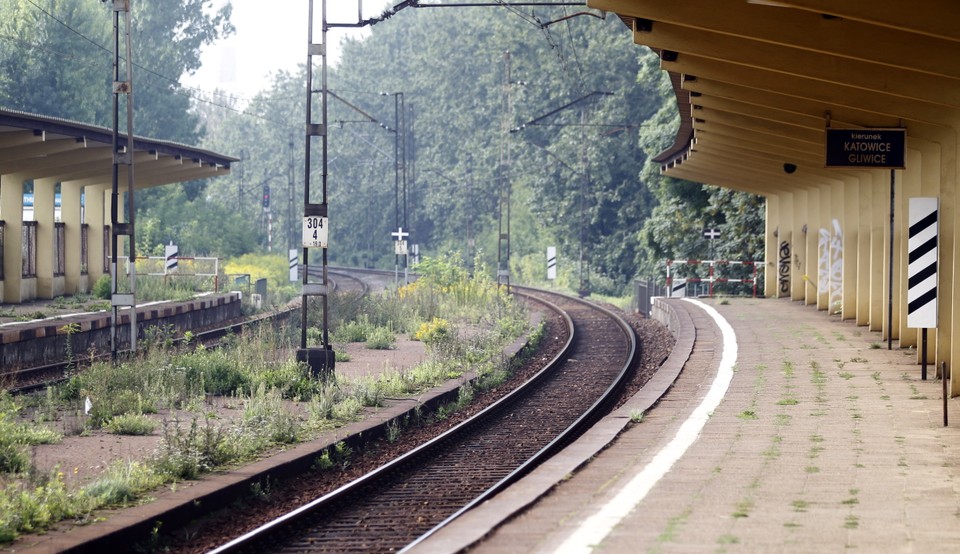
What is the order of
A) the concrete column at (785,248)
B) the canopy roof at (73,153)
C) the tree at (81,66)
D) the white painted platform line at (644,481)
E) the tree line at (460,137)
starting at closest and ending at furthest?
the white painted platform line at (644,481) < the canopy roof at (73,153) < the concrete column at (785,248) < the tree line at (460,137) < the tree at (81,66)

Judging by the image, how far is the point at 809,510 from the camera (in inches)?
316

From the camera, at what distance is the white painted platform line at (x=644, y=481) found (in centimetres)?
720

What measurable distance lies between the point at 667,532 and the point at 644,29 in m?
7.11

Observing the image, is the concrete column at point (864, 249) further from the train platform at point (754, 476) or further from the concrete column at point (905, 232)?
the train platform at point (754, 476)

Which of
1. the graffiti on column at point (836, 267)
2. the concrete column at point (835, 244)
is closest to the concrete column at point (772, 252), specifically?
the concrete column at point (835, 244)

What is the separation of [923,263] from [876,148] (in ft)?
9.44

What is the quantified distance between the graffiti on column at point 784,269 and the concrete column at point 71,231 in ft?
58.5

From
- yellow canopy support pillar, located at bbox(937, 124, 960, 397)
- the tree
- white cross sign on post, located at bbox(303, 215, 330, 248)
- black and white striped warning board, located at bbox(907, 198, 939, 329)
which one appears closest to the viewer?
black and white striped warning board, located at bbox(907, 198, 939, 329)

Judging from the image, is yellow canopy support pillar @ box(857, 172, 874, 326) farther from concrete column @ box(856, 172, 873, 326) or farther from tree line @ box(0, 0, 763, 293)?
tree line @ box(0, 0, 763, 293)

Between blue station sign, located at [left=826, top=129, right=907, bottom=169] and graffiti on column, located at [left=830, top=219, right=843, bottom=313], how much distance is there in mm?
8963

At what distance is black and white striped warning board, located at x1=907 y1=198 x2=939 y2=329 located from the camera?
13039mm

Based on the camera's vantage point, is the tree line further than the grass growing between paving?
Yes

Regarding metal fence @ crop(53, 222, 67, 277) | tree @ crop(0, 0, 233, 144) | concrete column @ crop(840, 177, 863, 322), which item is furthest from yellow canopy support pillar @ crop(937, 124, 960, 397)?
tree @ crop(0, 0, 233, 144)

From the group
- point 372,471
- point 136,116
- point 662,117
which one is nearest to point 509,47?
point 136,116
